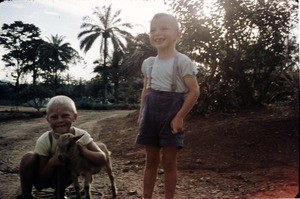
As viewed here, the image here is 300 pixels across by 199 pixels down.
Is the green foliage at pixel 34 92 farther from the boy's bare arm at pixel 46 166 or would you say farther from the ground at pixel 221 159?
the boy's bare arm at pixel 46 166

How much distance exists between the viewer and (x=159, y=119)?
1599mm

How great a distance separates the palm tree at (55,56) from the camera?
226 cm

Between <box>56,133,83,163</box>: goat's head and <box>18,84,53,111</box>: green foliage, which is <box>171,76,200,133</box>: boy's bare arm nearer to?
<box>56,133,83,163</box>: goat's head

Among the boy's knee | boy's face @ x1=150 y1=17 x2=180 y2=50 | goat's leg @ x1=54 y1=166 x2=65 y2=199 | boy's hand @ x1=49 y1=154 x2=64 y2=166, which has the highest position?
boy's face @ x1=150 y1=17 x2=180 y2=50

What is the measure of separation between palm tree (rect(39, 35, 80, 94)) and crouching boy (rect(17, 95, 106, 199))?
681mm

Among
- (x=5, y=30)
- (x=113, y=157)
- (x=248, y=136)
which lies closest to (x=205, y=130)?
(x=248, y=136)

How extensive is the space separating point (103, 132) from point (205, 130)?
186 centimetres

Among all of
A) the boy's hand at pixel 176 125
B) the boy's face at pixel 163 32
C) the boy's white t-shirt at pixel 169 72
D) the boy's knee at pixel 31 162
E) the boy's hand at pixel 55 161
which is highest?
the boy's face at pixel 163 32

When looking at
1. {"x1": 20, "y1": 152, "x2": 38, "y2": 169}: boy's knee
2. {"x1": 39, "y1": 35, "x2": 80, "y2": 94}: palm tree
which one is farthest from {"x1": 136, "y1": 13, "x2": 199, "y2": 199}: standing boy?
{"x1": 39, "y1": 35, "x2": 80, "y2": 94}: palm tree

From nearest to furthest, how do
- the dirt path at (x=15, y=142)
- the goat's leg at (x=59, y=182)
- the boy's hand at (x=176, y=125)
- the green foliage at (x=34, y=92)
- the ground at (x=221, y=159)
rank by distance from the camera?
the boy's hand at (x=176, y=125) < the goat's leg at (x=59, y=182) < the ground at (x=221, y=159) < the dirt path at (x=15, y=142) < the green foliage at (x=34, y=92)

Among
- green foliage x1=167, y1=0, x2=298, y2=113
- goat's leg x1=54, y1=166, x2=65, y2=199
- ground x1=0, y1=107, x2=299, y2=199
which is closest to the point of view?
goat's leg x1=54, y1=166, x2=65, y2=199

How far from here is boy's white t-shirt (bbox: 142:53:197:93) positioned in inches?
62.0

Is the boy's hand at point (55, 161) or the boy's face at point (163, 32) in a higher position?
the boy's face at point (163, 32)

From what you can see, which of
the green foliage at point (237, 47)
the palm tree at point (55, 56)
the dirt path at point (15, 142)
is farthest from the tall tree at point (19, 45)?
the green foliage at point (237, 47)
